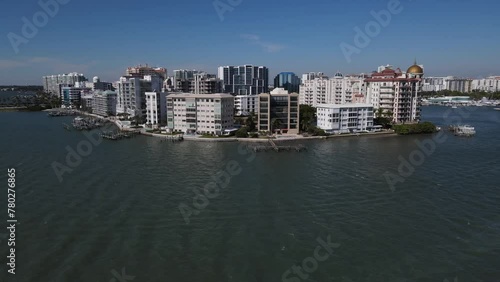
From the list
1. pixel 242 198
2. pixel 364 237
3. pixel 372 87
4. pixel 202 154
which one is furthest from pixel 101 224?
pixel 372 87

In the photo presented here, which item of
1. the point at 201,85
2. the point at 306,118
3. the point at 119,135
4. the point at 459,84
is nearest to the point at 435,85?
the point at 459,84

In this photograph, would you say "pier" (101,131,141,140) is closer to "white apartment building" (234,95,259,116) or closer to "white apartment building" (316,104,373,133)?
"white apartment building" (234,95,259,116)

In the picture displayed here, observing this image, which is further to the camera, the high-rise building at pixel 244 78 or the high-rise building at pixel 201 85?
the high-rise building at pixel 244 78

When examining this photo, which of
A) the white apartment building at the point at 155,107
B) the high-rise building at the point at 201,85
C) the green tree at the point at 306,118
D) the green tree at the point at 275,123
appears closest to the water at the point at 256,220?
the green tree at the point at 275,123

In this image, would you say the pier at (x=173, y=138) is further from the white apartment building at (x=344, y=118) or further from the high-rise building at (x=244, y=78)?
the high-rise building at (x=244, y=78)

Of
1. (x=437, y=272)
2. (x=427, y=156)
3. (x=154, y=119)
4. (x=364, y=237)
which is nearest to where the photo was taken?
(x=437, y=272)

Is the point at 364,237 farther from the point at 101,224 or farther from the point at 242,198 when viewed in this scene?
the point at 101,224
